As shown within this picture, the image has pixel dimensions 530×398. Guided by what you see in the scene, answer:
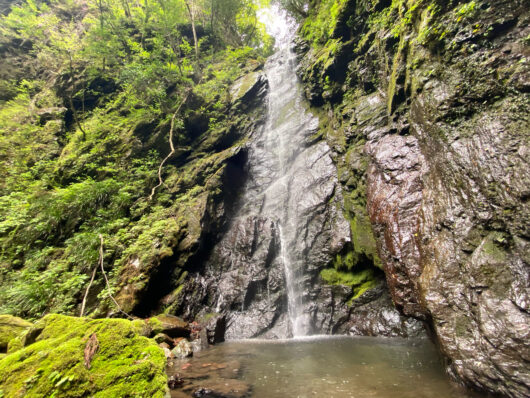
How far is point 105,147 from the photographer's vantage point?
13109 millimetres

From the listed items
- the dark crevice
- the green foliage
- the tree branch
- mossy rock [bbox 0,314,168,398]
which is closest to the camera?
mossy rock [bbox 0,314,168,398]

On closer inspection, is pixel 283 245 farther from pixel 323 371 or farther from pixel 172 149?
pixel 172 149

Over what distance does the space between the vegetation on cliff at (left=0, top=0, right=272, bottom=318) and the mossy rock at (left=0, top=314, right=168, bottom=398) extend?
5632 mm

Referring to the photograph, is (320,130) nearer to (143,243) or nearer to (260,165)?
(260,165)

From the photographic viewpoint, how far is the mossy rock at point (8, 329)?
4172 millimetres

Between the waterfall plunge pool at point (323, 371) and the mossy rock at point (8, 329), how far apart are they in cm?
281

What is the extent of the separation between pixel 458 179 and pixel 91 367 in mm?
6216

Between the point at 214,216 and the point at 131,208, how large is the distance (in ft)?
12.6

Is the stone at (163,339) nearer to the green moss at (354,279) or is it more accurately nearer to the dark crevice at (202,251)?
the dark crevice at (202,251)

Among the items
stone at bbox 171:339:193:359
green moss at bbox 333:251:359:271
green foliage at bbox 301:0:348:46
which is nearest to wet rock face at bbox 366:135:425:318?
green moss at bbox 333:251:359:271

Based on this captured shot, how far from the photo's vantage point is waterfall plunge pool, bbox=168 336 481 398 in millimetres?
3408

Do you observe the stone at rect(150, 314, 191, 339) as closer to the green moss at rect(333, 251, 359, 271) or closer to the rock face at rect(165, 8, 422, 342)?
the rock face at rect(165, 8, 422, 342)

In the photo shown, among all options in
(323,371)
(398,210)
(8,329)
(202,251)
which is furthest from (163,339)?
(398,210)

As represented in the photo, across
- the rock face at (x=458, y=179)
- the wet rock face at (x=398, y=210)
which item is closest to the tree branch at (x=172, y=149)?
the rock face at (x=458, y=179)
